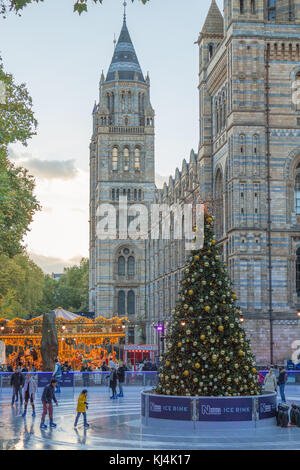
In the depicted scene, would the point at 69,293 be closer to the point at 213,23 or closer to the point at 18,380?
the point at 213,23

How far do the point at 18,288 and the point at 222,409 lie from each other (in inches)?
1960

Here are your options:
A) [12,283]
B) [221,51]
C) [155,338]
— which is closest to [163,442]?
[221,51]

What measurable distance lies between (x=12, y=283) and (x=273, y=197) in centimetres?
2634

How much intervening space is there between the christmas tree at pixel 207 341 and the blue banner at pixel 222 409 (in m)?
0.32

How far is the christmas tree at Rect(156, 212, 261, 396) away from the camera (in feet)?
65.5

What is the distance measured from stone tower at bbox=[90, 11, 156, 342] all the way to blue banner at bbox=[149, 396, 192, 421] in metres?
A: 63.4

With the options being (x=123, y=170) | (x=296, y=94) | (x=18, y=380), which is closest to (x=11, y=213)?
(x=18, y=380)

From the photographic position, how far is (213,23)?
52.8 meters

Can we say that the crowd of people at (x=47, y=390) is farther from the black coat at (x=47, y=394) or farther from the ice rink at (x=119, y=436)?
the ice rink at (x=119, y=436)

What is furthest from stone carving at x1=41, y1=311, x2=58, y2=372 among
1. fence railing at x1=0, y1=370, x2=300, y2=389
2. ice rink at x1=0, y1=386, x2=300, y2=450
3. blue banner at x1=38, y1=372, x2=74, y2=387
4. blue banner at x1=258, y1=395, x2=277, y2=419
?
blue banner at x1=258, y1=395, x2=277, y2=419

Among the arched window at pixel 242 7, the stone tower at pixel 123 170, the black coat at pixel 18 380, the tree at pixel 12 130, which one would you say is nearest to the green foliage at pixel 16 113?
the tree at pixel 12 130

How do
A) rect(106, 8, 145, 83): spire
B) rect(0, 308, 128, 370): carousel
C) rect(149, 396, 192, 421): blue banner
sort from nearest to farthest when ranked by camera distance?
rect(149, 396, 192, 421): blue banner < rect(0, 308, 128, 370): carousel < rect(106, 8, 145, 83): spire

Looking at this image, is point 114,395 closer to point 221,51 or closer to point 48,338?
point 48,338

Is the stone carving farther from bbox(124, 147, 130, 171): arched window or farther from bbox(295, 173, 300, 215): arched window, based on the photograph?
bbox(124, 147, 130, 171): arched window
